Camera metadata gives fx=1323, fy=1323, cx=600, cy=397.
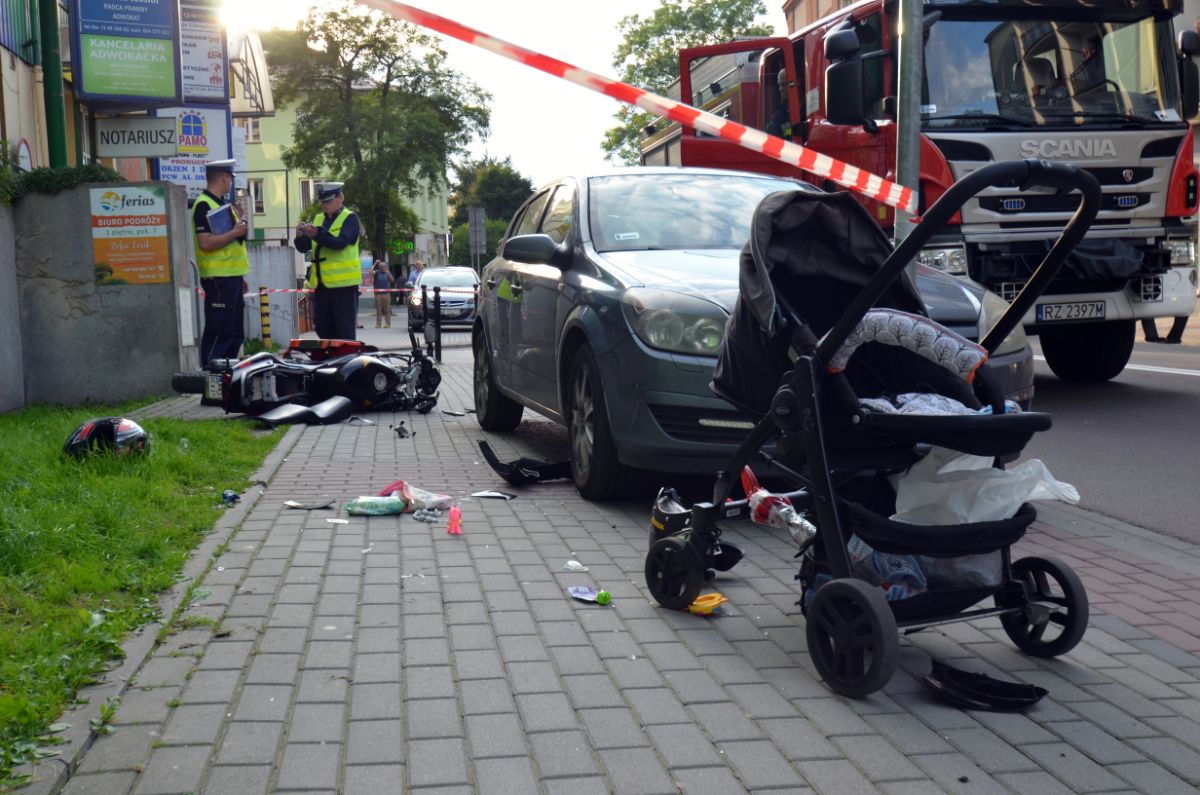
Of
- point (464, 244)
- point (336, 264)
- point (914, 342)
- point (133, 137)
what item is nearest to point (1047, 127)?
point (336, 264)

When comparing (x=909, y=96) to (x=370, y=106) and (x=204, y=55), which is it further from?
(x=370, y=106)

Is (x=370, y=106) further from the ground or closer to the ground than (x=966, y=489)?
further from the ground

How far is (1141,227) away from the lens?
441 inches

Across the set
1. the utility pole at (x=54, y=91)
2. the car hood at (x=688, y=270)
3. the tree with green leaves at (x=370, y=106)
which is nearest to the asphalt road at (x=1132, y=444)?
the car hood at (x=688, y=270)

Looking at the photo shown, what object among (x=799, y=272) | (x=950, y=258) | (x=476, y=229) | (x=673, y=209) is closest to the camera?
(x=799, y=272)

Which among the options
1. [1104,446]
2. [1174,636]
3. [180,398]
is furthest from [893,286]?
[180,398]

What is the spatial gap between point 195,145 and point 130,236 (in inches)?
465

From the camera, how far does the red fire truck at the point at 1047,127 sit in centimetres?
1075

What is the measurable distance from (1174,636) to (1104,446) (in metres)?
4.61

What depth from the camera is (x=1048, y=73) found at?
36.7ft

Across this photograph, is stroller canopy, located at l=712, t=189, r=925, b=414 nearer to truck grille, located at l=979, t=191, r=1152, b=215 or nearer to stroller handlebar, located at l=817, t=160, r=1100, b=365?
stroller handlebar, located at l=817, t=160, r=1100, b=365

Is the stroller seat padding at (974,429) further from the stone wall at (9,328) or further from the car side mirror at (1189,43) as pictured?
the stone wall at (9,328)

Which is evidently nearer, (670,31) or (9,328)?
(9,328)

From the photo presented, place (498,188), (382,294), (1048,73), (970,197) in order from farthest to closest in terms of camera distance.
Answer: (498,188) → (382,294) → (1048,73) → (970,197)
